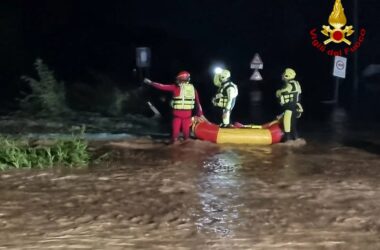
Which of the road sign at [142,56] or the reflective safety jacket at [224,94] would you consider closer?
the reflective safety jacket at [224,94]

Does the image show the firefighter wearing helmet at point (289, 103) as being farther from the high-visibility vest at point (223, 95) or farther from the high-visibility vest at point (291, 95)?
the high-visibility vest at point (223, 95)

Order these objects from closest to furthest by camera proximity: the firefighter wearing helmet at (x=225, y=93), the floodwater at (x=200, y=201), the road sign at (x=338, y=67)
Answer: the floodwater at (x=200, y=201) < the firefighter wearing helmet at (x=225, y=93) < the road sign at (x=338, y=67)

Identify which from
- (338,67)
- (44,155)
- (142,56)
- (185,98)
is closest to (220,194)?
(44,155)

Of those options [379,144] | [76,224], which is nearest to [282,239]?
[76,224]

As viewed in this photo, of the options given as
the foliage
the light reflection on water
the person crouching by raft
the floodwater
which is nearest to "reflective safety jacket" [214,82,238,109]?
the person crouching by raft

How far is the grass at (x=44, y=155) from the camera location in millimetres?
12648

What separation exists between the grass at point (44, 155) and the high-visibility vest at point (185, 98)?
2.25 m

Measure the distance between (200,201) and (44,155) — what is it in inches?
142

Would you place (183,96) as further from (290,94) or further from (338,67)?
(338,67)

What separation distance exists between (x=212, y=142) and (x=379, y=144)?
11.1 feet

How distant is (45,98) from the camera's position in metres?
20.7

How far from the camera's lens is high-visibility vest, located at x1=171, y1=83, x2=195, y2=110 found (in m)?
15.0

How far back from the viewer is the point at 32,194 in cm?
1077

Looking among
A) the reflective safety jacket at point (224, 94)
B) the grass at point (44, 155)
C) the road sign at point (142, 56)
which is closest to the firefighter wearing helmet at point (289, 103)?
the reflective safety jacket at point (224, 94)
